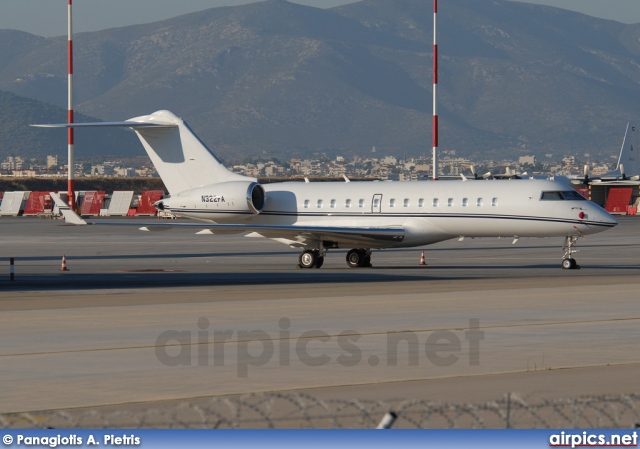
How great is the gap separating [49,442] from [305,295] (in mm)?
20548

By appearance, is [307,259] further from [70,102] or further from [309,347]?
[70,102]

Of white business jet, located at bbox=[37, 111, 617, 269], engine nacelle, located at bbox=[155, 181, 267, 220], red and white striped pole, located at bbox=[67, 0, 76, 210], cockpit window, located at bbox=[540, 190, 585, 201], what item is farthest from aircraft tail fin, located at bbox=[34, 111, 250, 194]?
red and white striped pole, located at bbox=[67, 0, 76, 210]

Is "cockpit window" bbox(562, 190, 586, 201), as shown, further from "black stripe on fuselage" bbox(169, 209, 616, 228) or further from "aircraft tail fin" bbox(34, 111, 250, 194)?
"aircraft tail fin" bbox(34, 111, 250, 194)

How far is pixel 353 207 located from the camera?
41.2m

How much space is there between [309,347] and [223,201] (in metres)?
23.1

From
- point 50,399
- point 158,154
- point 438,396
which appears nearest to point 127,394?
point 50,399

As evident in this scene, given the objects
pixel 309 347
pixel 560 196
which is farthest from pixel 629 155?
pixel 309 347

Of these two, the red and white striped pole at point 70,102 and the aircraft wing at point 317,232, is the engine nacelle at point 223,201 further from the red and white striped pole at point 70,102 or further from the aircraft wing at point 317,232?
the red and white striped pole at point 70,102

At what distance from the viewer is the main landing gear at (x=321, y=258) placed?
1558 inches

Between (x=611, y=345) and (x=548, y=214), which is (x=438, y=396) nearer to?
(x=611, y=345)

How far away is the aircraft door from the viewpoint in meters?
40.7

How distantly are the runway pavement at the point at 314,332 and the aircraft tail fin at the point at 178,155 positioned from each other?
393cm

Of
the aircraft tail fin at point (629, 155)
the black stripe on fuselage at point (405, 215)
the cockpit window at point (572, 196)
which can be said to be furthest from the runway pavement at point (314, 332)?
Answer: the aircraft tail fin at point (629, 155)

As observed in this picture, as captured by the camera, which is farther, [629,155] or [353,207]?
[629,155]
